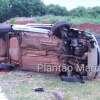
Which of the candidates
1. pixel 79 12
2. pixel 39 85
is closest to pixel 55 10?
pixel 79 12

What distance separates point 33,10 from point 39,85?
2219cm

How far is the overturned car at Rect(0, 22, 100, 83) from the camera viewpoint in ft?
31.6

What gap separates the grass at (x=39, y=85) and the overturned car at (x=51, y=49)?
0.96 feet

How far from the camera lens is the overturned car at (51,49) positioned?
962cm

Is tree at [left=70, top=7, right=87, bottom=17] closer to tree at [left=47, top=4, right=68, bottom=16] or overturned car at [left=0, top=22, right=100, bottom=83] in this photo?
tree at [left=47, top=4, right=68, bottom=16]

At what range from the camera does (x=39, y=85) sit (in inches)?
354

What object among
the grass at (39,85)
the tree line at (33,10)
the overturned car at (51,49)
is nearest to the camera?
the grass at (39,85)

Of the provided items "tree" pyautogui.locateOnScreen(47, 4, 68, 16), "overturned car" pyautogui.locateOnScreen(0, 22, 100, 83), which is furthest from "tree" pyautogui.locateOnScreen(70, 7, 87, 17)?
"overturned car" pyautogui.locateOnScreen(0, 22, 100, 83)

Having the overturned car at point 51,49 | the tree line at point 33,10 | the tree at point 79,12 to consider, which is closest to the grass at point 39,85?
the overturned car at point 51,49

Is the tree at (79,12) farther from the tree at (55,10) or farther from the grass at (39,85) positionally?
the grass at (39,85)

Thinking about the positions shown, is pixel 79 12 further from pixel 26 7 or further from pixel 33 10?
pixel 26 7

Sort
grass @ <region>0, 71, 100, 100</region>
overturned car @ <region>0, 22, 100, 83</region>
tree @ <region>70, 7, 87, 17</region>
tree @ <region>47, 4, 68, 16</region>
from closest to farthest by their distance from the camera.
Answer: grass @ <region>0, 71, 100, 100</region> < overturned car @ <region>0, 22, 100, 83</region> < tree @ <region>70, 7, 87, 17</region> < tree @ <region>47, 4, 68, 16</region>

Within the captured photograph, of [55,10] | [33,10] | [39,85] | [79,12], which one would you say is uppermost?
[33,10]

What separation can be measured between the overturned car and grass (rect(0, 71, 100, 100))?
29 cm
